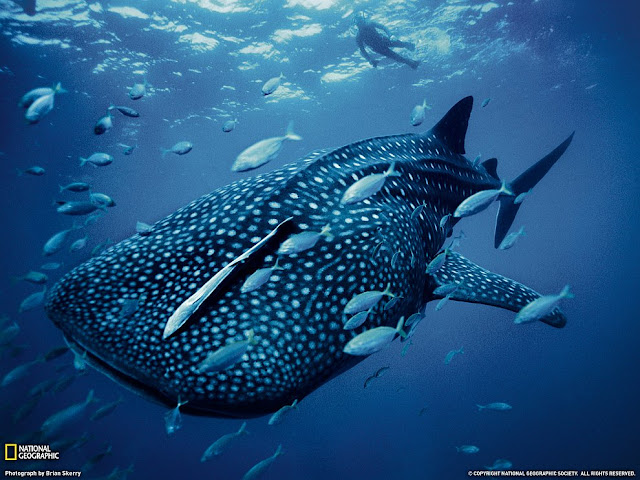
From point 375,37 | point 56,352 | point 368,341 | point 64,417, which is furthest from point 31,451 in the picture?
point 375,37

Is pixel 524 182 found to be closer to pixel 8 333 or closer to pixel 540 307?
pixel 540 307

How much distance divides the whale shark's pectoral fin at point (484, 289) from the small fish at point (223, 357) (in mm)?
2301

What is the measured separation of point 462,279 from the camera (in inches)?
143

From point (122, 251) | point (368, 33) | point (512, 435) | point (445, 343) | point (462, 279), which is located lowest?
point (445, 343)

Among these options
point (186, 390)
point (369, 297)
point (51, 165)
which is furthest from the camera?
point (51, 165)

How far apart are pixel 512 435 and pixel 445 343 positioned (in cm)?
819

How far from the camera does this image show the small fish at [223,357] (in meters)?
1.53

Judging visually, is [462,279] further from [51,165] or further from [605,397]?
[51,165]

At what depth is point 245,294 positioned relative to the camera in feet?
5.95

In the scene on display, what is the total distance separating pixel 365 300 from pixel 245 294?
0.80 m

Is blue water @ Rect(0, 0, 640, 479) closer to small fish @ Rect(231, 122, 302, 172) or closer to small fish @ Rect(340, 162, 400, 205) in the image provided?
small fish @ Rect(231, 122, 302, 172)

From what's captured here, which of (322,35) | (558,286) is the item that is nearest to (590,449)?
(558,286)

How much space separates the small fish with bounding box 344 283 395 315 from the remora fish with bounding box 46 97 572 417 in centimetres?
5

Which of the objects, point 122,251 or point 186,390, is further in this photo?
point 122,251
